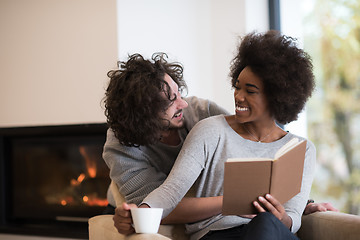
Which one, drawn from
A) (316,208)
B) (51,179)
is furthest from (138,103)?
(51,179)

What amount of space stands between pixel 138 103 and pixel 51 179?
6.88ft

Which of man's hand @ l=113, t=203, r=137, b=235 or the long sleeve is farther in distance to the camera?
the long sleeve

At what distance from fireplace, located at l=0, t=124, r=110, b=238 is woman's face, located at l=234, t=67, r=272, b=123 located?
64.9 inches

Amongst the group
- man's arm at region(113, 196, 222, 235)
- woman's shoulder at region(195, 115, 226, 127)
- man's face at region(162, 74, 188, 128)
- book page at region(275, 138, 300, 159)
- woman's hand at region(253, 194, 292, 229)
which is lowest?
man's arm at region(113, 196, 222, 235)

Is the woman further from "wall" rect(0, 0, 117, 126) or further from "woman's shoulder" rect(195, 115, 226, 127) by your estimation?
"wall" rect(0, 0, 117, 126)

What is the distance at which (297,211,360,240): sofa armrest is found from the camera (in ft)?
5.82

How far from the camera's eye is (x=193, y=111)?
6.98ft

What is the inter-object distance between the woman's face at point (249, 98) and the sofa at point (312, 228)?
1.54 ft

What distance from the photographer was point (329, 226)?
185 cm

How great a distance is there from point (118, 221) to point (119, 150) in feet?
1.30

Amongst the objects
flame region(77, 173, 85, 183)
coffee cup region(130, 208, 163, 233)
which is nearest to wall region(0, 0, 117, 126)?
flame region(77, 173, 85, 183)

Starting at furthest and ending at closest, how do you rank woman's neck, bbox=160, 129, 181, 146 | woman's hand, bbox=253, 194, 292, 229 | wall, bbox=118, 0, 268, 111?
wall, bbox=118, 0, 268, 111, woman's neck, bbox=160, 129, 181, 146, woman's hand, bbox=253, 194, 292, 229

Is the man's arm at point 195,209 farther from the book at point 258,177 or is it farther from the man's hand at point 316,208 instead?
the man's hand at point 316,208

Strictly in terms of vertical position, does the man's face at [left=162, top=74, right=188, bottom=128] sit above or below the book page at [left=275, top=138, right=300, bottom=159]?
above
